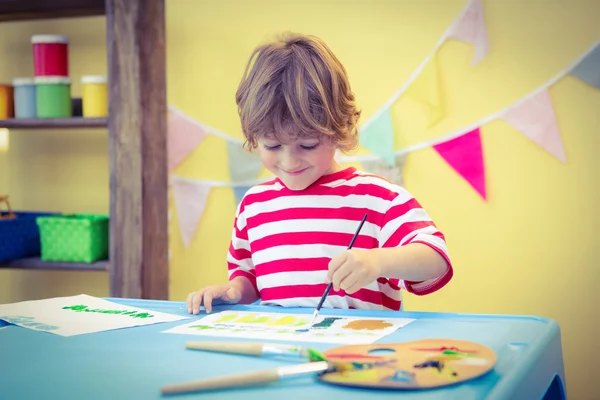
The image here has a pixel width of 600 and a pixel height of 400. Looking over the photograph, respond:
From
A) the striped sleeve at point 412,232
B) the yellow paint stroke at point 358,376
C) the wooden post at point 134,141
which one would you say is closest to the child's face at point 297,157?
the striped sleeve at point 412,232

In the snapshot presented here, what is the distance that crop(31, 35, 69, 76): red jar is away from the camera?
243 centimetres

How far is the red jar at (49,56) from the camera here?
7.97 ft

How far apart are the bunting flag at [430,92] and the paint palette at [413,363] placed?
65.8 inches

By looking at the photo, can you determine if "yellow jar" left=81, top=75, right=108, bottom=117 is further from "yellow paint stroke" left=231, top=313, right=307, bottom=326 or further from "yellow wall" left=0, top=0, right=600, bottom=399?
"yellow paint stroke" left=231, top=313, right=307, bottom=326

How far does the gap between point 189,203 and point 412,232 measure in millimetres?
1662

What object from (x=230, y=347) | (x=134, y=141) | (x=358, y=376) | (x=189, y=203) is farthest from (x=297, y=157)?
(x=189, y=203)

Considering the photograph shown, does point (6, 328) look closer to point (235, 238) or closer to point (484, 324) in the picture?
point (235, 238)

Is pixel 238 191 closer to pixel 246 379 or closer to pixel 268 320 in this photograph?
pixel 268 320

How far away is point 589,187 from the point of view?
7.47 ft

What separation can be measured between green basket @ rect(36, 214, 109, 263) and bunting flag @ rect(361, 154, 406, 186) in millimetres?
917

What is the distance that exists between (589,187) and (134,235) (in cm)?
143

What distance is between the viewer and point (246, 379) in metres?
0.69

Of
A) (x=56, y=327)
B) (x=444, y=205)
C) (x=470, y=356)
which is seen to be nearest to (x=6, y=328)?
(x=56, y=327)

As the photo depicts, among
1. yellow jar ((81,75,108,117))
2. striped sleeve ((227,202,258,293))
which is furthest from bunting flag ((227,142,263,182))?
striped sleeve ((227,202,258,293))
